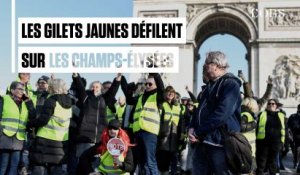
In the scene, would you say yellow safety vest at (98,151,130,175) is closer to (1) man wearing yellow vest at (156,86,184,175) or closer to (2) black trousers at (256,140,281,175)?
(1) man wearing yellow vest at (156,86,184,175)

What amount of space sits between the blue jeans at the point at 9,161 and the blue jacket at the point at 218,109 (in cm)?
310

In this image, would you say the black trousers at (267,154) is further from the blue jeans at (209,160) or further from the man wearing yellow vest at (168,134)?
the blue jeans at (209,160)

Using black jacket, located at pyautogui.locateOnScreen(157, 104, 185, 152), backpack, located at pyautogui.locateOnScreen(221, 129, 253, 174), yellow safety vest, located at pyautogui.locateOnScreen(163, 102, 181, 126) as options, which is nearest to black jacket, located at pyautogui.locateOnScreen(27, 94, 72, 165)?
black jacket, located at pyautogui.locateOnScreen(157, 104, 185, 152)

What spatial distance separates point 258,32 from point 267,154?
14.7m

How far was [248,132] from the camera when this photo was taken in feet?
23.4

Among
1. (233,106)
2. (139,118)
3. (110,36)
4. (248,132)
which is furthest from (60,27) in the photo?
(233,106)

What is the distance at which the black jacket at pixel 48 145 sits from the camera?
6238 mm

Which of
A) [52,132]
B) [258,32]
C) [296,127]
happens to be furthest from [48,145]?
[258,32]

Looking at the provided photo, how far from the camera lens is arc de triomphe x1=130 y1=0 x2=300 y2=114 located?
72.9ft

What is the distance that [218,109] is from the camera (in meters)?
4.41

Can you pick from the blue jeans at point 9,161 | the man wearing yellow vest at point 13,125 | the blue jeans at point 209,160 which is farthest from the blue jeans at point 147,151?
the blue jeans at point 209,160

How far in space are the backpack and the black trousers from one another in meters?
4.75

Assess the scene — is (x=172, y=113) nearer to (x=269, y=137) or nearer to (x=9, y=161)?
(x=269, y=137)

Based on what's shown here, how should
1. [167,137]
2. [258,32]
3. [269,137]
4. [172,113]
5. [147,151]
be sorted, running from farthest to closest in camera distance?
[258,32] < [269,137] < [172,113] < [167,137] < [147,151]
